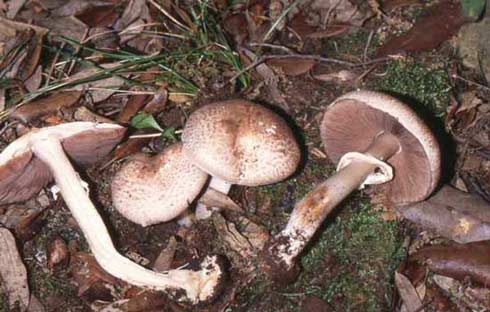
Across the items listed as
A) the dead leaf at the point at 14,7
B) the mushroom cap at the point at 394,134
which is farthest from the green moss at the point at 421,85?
the dead leaf at the point at 14,7

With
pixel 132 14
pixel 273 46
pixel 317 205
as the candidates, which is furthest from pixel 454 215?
pixel 132 14

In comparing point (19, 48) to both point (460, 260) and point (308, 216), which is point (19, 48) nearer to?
point (308, 216)

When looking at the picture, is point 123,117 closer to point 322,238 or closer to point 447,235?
point 322,238

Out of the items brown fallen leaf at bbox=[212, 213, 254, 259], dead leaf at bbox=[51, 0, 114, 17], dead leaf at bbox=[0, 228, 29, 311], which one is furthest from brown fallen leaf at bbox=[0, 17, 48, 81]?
brown fallen leaf at bbox=[212, 213, 254, 259]

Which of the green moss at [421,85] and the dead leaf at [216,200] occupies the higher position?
the green moss at [421,85]

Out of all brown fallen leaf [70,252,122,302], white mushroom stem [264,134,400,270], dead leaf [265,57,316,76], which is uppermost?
dead leaf [265,57,316,76]

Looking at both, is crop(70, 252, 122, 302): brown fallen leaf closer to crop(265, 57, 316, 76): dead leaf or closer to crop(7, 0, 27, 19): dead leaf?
crop(265, 57, 316, 76): dead leaf

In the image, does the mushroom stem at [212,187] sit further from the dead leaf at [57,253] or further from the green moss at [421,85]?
the green moss at [421,85]
